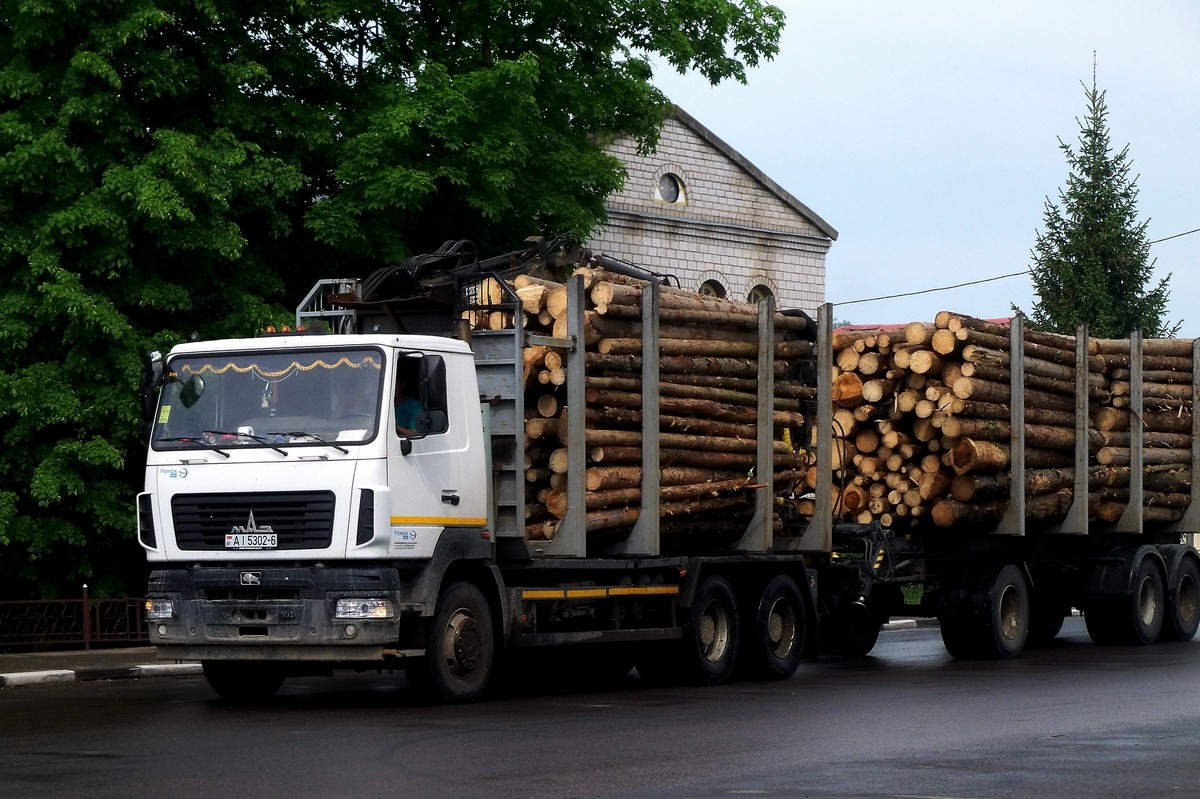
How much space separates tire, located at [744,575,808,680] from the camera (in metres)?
17.2

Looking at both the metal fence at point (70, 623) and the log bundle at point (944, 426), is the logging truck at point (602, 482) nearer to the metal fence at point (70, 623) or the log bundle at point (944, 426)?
the log bundle at point (944, 426)

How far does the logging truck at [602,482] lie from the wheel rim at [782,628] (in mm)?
34

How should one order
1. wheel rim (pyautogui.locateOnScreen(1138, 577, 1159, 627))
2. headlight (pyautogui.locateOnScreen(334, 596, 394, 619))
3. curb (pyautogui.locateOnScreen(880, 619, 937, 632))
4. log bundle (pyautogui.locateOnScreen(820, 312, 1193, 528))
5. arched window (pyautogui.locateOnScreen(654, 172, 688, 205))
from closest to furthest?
headlight (pyautogui.locateOnScreen(334, 596, 394, 619)), log bundle (pyautogui.locateOnScreen(820, 312, 1193, 528)), wheel rim (pyautogui.locateOnScreen(1138, 577, 1159, 627)), curb (pyautogui.locateOnScreen(880, 619, 937, 632)), arched window (pyautogui.locateOnScreen(654, 172, 688, 205))

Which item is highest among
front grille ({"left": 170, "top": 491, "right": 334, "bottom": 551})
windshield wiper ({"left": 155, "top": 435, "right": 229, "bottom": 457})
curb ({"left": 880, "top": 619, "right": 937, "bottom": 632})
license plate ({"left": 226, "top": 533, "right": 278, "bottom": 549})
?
windshield wiper ({"left": 155, "top": 435, "right": 229, "bottom": 457})

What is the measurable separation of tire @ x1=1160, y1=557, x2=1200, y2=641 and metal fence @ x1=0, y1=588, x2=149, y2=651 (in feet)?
41.1

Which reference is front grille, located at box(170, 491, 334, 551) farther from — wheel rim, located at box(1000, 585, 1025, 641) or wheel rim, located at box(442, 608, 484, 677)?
wheel rim, located at box(1000, 585, 1025, 641)

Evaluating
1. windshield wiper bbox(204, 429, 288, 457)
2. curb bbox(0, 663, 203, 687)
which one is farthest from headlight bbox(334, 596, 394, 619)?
curb bbox(0, 663, 203, 687)

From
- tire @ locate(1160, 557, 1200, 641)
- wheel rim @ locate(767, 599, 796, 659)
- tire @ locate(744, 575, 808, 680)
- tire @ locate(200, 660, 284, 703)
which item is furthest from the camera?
tire @ locate(1160, 557, 1200, 641)

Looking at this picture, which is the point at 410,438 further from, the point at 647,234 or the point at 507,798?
the point at 647,234

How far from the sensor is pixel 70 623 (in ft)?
71.8

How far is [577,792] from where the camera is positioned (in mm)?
9258

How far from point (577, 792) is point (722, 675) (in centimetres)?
770

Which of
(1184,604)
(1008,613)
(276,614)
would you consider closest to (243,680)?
(276,614)

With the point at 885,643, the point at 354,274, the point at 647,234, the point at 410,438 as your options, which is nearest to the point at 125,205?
the point at 354,274
